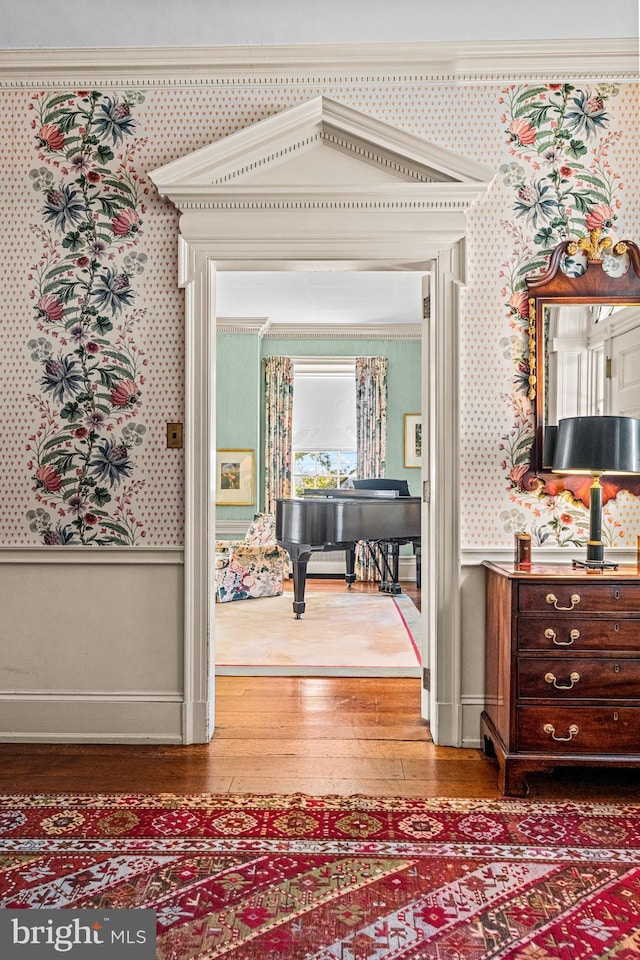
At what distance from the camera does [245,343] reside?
8.02 meters

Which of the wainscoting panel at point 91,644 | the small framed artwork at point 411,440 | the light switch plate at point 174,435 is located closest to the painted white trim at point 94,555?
the wainscoting panel at point 91,644

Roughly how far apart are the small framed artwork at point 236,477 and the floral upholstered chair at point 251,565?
1498 mm

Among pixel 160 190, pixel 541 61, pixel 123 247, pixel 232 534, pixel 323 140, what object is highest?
pixel 541 61

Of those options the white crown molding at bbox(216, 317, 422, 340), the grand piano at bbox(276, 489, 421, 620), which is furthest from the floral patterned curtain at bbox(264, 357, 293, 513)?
the grand piano at bbox(276, 489, 421, 620)

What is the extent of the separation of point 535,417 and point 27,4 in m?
2.79

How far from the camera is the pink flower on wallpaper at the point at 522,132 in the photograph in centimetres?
308

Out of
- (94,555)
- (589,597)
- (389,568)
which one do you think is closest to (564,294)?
(589,597)

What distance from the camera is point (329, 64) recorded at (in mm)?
3078

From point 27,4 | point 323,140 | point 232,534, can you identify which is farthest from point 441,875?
point 232,534

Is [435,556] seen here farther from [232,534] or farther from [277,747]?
[232,534]

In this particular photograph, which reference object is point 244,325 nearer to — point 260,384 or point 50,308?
point 260,384

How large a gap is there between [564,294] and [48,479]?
8.30 feet

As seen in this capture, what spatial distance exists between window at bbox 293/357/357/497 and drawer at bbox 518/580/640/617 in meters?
5.77

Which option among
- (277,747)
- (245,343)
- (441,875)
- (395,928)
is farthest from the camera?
(245,343)
